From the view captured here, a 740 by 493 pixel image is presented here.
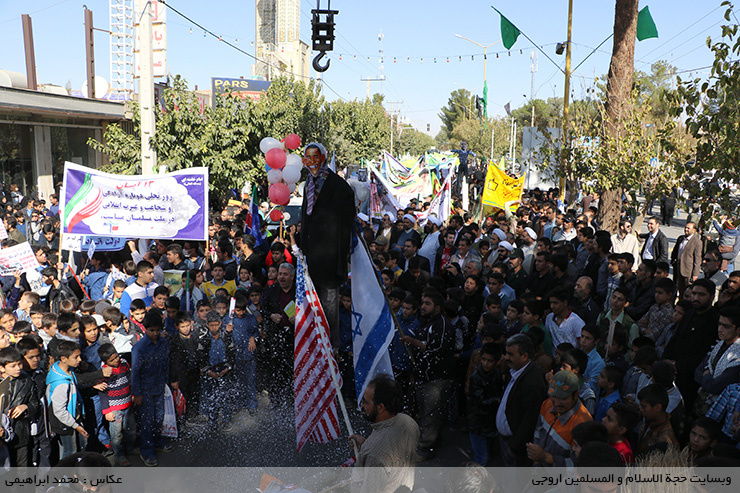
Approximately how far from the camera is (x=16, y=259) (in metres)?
8.40

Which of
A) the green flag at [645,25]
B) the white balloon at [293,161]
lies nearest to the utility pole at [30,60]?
the white balloon at [293,161]

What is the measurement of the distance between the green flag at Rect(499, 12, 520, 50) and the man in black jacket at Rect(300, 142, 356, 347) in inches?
528

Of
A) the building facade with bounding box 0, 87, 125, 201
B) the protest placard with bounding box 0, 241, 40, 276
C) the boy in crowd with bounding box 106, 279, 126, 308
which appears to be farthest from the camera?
the building facade with bounding box 0, 87, 125, 201

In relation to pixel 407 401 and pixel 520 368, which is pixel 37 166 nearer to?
pixel 407 401

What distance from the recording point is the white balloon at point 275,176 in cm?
922

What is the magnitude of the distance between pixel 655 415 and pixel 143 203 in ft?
22.6

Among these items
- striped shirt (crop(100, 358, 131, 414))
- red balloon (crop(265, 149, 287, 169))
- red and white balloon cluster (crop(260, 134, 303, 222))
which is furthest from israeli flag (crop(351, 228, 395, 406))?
red balloon (crop(265, 149, 287, 169))

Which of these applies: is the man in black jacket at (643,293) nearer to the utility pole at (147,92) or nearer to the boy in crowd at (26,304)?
the boy in crowd at (26,304)

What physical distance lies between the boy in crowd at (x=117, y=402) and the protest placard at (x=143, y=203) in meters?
2.94

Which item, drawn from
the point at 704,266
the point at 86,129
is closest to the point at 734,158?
the point at 704,266

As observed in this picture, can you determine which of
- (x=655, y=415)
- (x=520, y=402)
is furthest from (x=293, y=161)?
(x=655, y=415)

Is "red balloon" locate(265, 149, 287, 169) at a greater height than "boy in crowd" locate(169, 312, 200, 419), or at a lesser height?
greater

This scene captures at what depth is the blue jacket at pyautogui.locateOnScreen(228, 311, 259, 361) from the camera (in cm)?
708

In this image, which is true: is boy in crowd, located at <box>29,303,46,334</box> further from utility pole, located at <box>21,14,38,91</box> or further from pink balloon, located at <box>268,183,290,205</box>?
utility pole, located at <box>21,14,38,91</box>
